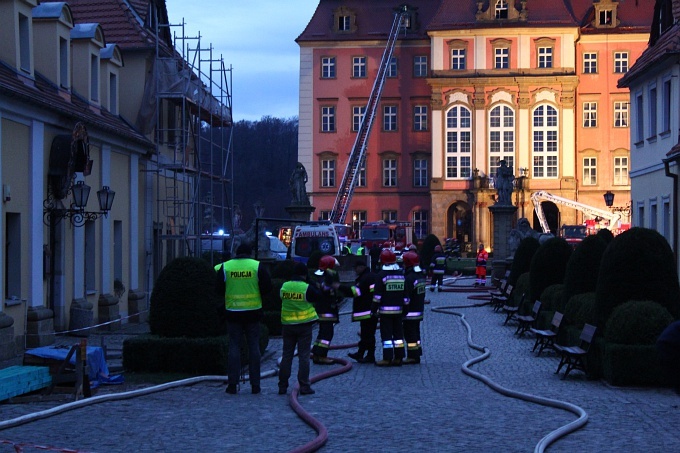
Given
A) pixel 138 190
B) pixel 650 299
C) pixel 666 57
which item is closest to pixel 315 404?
pixel 650 299

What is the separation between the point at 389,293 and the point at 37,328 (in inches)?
255

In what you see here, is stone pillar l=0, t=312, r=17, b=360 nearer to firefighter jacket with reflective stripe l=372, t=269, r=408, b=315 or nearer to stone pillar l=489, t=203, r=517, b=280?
firefighter jacket with reflective stripe l=372, t=269, r=408, b=315

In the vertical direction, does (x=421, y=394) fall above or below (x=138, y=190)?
below


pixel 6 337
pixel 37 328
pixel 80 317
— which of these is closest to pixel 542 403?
pixel 6 337

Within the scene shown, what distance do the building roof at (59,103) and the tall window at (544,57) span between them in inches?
1927

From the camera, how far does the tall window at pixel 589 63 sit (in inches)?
2950

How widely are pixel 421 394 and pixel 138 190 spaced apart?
53.2 feet

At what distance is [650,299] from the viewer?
1606 cm

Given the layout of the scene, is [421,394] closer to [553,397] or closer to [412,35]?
[553,397]

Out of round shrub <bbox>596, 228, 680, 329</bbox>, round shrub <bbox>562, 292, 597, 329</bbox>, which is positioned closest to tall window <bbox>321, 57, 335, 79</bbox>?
round shrub <bbox>562, 292, 597, 329</bbox>

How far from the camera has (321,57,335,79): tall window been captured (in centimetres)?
7844

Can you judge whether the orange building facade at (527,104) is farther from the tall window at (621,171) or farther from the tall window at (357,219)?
the tall window at (357,219)

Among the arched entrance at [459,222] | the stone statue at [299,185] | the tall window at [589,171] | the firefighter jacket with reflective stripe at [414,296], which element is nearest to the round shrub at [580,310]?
the firefighter jacket with reflective stripe at [414,296]

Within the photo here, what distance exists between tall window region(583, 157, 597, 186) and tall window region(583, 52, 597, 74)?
580cm
